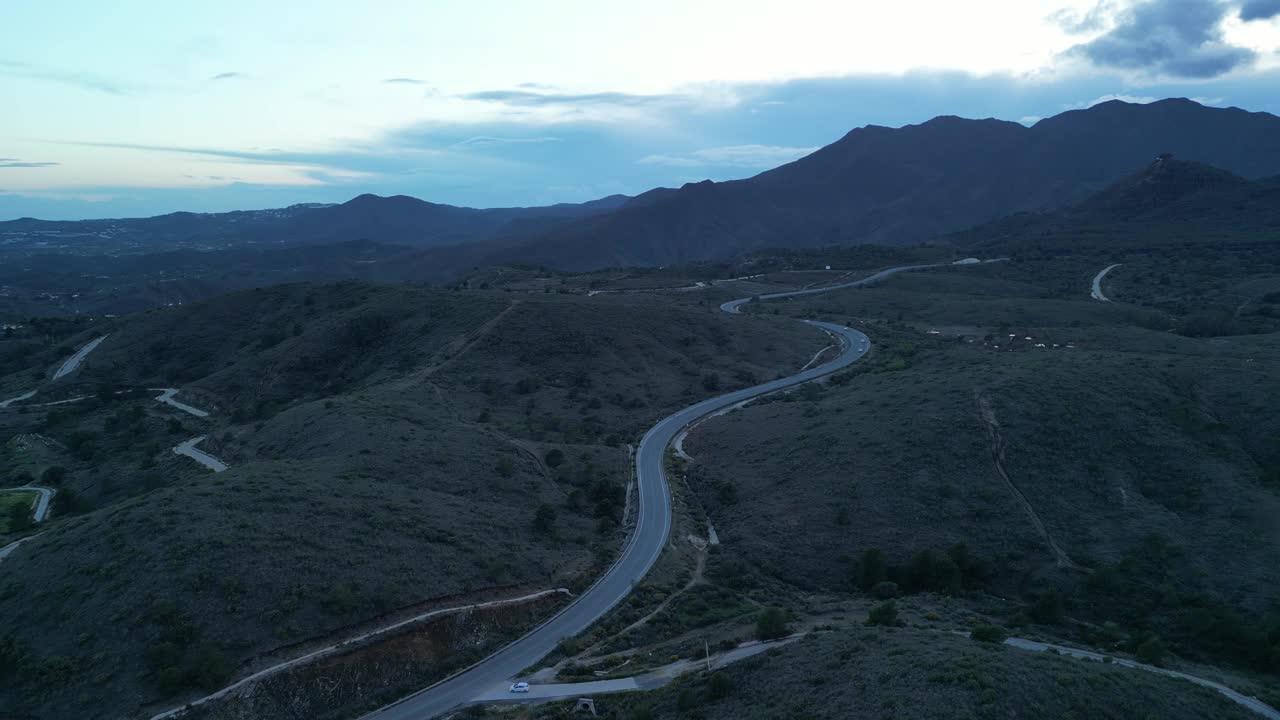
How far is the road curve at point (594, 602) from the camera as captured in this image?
22.4m

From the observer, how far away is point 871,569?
3164 centimetres

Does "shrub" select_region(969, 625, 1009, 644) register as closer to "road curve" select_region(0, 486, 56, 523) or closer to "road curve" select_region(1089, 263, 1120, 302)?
"road curve" select_region(0, 486, 56, 523)

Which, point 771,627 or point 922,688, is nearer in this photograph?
point 922,688

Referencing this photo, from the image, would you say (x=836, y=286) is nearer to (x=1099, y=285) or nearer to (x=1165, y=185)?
(x=1099, y=285)

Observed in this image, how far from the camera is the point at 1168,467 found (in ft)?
130

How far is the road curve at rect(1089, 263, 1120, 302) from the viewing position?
10494cm

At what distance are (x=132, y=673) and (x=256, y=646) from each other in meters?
3.20

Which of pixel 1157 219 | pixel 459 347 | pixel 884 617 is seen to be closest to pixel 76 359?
pixel 459 347

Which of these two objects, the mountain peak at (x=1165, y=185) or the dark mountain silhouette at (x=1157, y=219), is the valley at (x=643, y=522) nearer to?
the dark mountain silhouette at (x=1157, y=219)

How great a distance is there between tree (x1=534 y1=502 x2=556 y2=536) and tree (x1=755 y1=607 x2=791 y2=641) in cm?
1273

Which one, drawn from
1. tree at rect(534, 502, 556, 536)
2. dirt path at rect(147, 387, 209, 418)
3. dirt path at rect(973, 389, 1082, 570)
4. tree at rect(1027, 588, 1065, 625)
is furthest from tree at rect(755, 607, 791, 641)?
dirt path at rect(147, 387, 209, 418)

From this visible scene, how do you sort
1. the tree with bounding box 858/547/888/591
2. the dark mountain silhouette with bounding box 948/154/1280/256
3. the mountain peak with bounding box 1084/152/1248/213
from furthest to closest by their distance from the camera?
the mountain peak with bounding box 1084/152/1248/213
the dark mountain silhouette with bounding box 948/154/1280/256
the tree with bounding box 858/547/888/591

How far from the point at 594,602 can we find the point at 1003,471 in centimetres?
2435

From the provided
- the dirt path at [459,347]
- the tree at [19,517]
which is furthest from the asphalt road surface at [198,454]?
the dirt path at [459,347]
